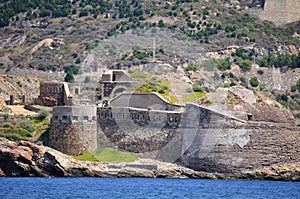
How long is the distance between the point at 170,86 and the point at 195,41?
30.8m

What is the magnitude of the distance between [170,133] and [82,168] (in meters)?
6.06

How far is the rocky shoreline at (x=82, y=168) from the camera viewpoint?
236 ft

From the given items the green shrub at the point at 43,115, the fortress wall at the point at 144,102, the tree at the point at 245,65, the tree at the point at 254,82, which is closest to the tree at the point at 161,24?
the tree at the point at 245,65

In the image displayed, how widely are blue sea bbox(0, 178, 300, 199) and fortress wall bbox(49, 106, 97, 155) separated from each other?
4.44 meters

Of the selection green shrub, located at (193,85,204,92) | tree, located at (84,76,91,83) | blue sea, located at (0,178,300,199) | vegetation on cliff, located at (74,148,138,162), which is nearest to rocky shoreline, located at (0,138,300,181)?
vegetation on cliff, located at (74,148,138,162)

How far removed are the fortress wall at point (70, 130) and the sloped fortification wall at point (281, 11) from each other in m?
54.7

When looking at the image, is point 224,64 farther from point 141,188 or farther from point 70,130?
point 141,188

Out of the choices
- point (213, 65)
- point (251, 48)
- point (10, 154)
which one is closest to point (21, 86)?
point (213, 65)

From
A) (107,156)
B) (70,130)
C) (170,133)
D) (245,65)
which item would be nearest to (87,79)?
(245,65)

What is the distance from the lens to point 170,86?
80500mm

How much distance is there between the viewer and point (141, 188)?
2635 inches

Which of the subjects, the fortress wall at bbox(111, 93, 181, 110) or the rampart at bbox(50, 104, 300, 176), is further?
the fortress wall at bbox(111, 93, 181, 110)

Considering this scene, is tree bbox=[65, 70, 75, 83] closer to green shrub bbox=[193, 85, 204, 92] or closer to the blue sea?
green shrub bbox=[193, 85, 204, 92]

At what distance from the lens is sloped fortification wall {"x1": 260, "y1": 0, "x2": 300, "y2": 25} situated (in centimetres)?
12875
